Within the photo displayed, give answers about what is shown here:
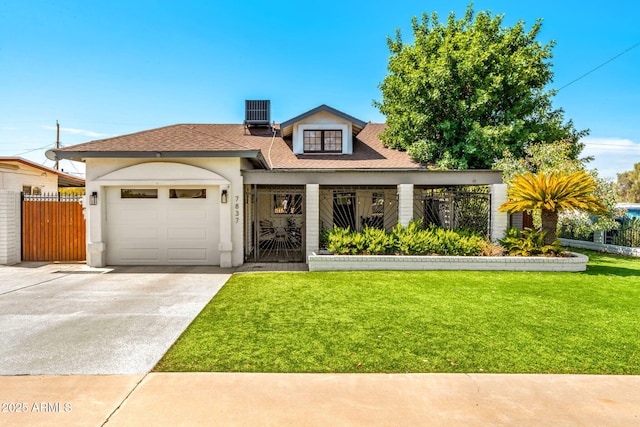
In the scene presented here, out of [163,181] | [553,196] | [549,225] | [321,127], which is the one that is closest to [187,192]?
[163,181]

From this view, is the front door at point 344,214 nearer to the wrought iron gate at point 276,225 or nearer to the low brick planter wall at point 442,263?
the wrought iron gate at point 276,225

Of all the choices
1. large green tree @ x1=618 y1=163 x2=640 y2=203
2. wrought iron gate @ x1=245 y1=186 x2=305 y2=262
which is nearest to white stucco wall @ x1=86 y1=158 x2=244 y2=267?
wrought iron gate @ x1=245 y1=186 x2=305 y2=262

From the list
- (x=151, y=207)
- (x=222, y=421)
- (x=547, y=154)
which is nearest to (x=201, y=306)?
(x=222, y=421)

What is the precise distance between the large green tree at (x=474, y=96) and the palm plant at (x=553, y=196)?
5.86 m

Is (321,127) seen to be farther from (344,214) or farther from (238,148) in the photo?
(238,148)

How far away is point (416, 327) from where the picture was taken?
5.60 metres

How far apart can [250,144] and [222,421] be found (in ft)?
51.8

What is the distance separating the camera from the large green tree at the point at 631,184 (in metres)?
52.0

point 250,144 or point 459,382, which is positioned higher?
point 250,144

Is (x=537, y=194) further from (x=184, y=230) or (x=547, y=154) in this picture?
(x=184, y=230)

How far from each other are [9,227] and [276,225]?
9.91 m

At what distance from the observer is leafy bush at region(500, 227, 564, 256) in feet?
35.6

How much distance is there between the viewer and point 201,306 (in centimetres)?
683

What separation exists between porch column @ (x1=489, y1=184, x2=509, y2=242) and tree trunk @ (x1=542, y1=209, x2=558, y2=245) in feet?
3.54
